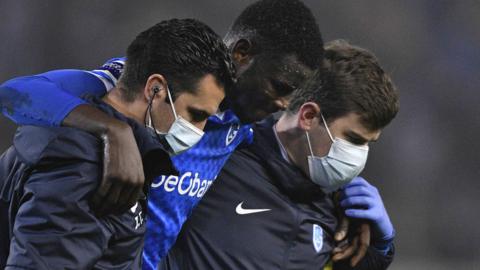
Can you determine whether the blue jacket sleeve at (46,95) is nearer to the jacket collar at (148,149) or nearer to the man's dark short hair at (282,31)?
the jacket collar at (148,149)

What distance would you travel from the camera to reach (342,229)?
2.49 meters

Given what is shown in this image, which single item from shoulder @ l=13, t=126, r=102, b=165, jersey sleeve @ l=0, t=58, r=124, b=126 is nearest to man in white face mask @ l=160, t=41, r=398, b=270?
jersey sleeve @ l=0, t=58, r=124, b=126

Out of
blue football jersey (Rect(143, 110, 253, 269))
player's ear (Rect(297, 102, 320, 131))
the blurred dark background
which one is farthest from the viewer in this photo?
the blurred dark background

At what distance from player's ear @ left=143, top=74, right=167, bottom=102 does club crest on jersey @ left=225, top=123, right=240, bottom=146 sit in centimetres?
45

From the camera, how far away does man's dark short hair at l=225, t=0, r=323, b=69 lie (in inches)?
96.3

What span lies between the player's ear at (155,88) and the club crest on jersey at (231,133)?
1.48ft

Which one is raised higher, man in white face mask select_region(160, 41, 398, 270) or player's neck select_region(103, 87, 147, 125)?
player's neck select_region(103, 87, 147, 125)

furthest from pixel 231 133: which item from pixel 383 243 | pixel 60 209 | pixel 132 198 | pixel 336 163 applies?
pixel 60 209

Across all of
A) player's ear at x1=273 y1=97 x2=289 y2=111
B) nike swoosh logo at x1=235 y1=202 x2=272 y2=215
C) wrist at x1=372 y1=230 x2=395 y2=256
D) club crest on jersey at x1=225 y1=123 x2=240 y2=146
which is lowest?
wrist at x1=372 y1=230 x2=395 y2=256

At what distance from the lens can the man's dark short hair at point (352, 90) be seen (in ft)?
8.00

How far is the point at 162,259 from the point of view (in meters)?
2.33

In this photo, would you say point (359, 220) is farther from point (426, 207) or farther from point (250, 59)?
point (426, 207)

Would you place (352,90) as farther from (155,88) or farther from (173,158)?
(155,88)

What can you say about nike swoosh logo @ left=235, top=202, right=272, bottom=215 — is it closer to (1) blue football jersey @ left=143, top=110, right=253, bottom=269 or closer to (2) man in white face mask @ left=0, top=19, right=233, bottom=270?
(1) blue football jersey @ left=143, top=110, right=253, bottom=269
